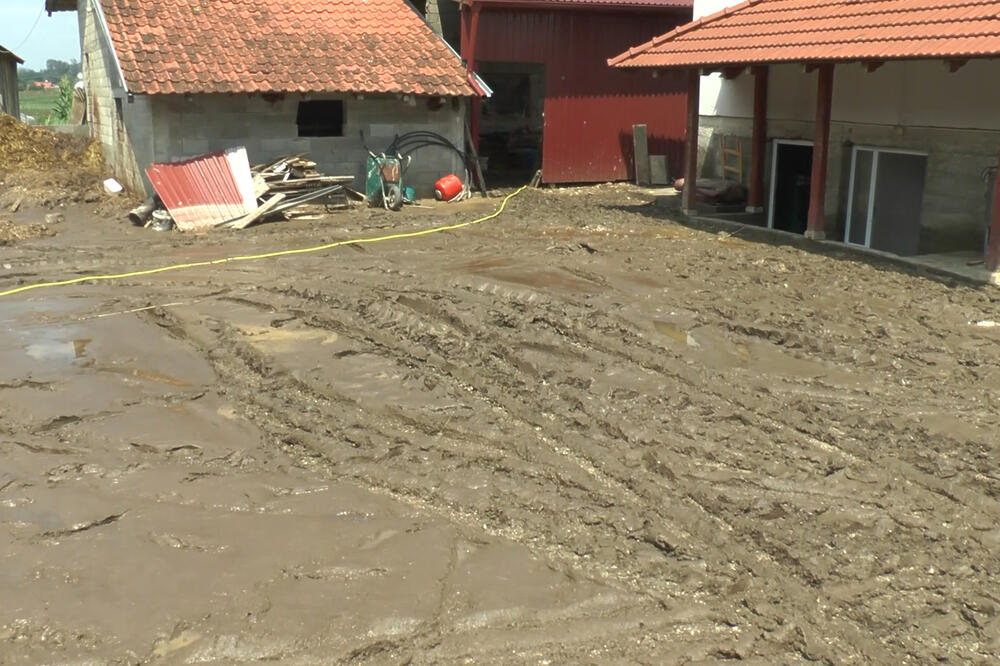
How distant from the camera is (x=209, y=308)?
9703 mm

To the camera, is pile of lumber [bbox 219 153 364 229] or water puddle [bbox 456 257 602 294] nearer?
water puddle [bbox 456 257 602 294]

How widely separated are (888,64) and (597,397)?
9.29 meters

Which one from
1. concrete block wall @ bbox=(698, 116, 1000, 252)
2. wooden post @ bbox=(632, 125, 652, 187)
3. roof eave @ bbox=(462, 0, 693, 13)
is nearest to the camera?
concrete block wall @ bbox=(698, 116, 1000, 252)

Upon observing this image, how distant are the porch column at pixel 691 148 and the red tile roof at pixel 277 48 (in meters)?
4.52

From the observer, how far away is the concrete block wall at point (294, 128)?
16.7 metres

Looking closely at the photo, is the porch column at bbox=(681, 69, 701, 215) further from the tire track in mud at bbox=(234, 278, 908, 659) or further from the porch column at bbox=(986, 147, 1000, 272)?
the tire track in mud at bbox=(234, 278, 908, 659)

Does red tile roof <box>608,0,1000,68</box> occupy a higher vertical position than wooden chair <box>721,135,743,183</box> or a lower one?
higher

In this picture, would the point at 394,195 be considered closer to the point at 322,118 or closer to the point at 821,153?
the point at 322,118

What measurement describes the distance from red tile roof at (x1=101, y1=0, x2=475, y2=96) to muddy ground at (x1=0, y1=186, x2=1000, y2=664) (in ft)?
22.7

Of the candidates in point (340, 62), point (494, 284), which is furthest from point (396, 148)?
point (494, 284)

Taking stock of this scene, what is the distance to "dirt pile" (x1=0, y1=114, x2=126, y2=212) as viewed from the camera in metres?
17.9

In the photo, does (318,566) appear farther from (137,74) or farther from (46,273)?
(137,74)

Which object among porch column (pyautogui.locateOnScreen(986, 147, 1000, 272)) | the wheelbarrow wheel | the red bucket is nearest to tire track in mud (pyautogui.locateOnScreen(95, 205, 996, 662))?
porch column (pyautogui.locateOnScreen(986, 147, 1000, 272))

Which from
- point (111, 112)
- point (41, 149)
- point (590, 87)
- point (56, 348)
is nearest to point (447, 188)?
point (590, 87)
